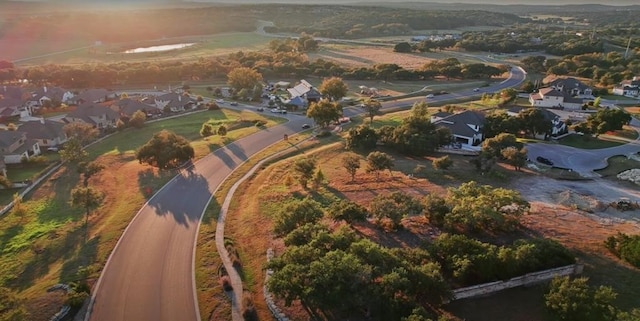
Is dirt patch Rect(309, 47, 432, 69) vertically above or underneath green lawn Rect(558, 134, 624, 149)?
above

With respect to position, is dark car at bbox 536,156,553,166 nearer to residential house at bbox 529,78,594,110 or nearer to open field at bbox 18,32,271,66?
residential house at bbox 529,78,594,110

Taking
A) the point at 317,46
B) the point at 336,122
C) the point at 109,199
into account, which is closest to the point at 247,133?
the point at 336,122

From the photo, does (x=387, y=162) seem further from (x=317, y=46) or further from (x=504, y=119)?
(x=317, y=46)

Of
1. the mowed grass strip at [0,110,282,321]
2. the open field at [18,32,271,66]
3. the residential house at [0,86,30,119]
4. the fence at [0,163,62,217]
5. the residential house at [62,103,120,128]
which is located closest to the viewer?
the mowed grass strip at [0,110,282,321]

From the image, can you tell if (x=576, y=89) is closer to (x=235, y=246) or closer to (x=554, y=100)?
(x=554, y=100)

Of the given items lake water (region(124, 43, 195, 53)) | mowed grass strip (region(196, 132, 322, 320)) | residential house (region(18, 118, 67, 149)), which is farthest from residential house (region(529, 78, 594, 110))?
lake water (region(124, 43, 195, 53))

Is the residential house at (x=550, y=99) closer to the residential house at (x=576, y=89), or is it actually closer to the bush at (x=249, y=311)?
the residential house at (x=576, y=89)

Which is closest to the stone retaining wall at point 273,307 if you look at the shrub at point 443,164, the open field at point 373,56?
the shrub at point 443,164
